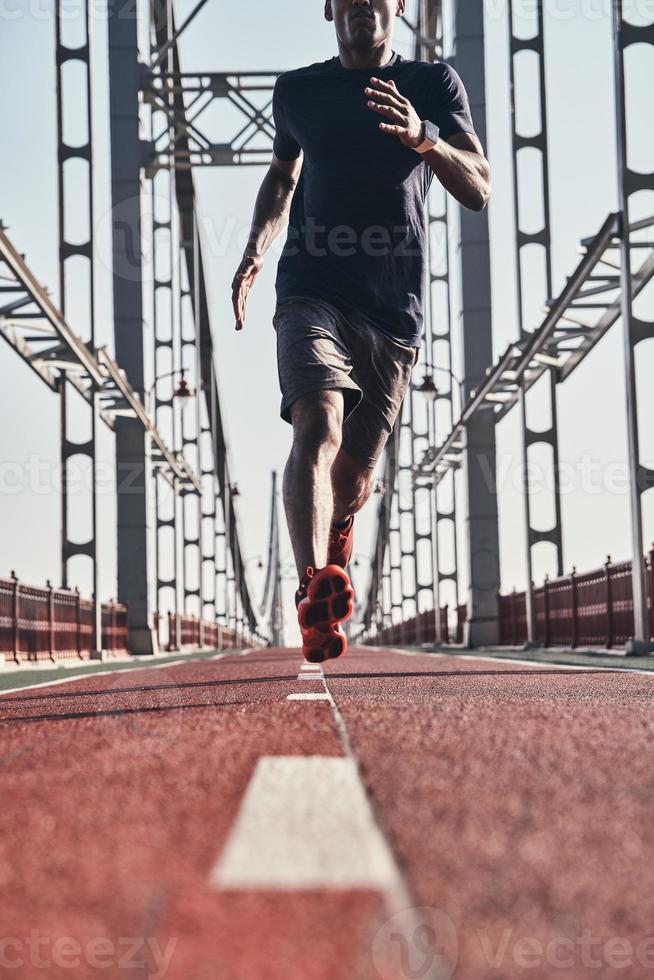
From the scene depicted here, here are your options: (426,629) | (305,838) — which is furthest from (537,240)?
(305,838)

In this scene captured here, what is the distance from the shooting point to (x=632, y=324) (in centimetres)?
1121

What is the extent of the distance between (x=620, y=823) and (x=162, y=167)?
23211 millimetres

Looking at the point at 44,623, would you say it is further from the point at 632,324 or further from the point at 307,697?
the point at 307,697

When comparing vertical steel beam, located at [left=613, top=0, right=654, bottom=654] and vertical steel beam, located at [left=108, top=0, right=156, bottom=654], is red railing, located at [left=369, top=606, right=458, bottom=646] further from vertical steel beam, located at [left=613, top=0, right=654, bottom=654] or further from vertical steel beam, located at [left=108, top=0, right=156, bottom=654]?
vertical steel beam, located at [left=613, top=0, right=654, bottom=654]

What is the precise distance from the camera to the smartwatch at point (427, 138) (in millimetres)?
3198

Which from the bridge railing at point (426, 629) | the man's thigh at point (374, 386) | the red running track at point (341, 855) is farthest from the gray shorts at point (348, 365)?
the bridge railing at point (426, 629)

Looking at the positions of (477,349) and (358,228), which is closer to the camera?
(358,228)

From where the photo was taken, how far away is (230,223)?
21.0 metres

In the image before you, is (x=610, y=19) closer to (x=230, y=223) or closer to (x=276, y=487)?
(x=230, y=223)

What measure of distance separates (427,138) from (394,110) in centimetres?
19

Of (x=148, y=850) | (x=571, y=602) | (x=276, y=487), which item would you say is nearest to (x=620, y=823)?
(x=148, y=850)

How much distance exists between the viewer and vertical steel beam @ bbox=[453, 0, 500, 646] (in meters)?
21.1

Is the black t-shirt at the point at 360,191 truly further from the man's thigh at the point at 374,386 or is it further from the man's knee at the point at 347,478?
the man's knee at the point at 347,478

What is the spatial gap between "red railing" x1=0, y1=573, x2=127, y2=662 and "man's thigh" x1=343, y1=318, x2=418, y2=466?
741 cm
